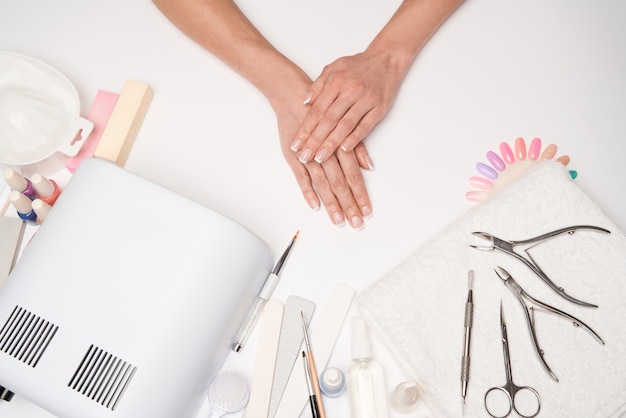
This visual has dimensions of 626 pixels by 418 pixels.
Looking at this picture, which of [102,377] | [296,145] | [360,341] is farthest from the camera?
[296,145]

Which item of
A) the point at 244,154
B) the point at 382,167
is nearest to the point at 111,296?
the point at 244,154

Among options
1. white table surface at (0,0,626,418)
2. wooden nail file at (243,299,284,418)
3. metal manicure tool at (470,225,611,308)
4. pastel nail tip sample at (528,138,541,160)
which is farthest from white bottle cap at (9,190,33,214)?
pastel nail tip sample at (528,138,541,160)

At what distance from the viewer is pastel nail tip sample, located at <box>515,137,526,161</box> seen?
66 cm

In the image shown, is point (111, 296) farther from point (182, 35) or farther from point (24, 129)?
point (182, 35)

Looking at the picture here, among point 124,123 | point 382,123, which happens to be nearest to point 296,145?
point 382,123

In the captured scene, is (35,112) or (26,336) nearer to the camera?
(26,336)

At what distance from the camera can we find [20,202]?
58 centimetres

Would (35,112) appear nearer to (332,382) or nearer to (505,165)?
(332,382)

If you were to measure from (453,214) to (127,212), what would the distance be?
15.6 inches

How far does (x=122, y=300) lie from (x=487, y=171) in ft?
1.55

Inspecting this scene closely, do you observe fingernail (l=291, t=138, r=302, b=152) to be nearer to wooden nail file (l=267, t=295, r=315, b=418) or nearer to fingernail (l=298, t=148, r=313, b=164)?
fingernail (l=298, t=148, r=313, b=164)

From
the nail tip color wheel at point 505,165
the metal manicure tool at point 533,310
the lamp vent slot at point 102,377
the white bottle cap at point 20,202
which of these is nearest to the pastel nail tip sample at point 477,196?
the nail tip color wheel at point 505,165

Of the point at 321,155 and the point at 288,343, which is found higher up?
the point at 321,155

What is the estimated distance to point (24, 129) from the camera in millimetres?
644
